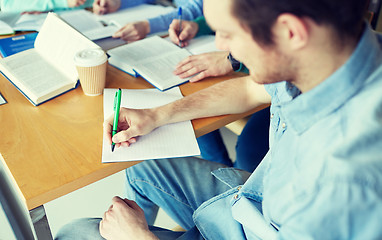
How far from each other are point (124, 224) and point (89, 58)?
0.48 metres

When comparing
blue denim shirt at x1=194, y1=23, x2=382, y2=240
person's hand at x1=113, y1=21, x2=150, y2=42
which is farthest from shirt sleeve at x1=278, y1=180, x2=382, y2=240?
person's hand at x1=113, y1=21, x2=150, y2=42

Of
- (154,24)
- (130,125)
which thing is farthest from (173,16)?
(130,125)

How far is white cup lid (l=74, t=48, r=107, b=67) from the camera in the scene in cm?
103

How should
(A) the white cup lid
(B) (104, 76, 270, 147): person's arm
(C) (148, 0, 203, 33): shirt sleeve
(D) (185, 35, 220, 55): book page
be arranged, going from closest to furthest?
(B) (104, 76, 270, 147): person's arm → (A) the white cup lid → (D) (185, 35, 220, 55): book page → (C) (148, 0, 203, 33): shirt sleeve

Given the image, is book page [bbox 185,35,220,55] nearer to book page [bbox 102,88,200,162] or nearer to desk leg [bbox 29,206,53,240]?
book page [bbox 102,88,200,162]

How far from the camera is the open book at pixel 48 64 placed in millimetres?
1082

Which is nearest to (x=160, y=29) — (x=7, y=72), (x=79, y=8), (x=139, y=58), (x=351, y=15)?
→ (x=139, y=58)

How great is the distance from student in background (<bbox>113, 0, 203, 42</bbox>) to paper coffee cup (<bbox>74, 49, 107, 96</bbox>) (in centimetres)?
39

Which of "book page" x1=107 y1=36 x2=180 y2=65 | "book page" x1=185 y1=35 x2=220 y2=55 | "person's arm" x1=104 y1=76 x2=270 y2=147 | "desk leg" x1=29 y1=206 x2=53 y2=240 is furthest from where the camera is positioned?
"book page" x1=185 y1=35 x2=220 y2=55

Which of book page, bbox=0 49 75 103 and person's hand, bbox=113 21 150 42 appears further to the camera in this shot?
person's hand, bbox=113 21 150 42

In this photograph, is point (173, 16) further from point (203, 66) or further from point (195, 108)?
point (195, 108)

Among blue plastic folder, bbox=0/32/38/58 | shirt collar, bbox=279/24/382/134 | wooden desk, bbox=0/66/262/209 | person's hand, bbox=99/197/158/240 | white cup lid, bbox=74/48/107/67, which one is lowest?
person's hand, bbox=99/197/158/240

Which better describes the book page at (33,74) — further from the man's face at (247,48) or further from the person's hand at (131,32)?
the man's face at (247,48)

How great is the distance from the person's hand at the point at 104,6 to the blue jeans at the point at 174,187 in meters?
0.86
